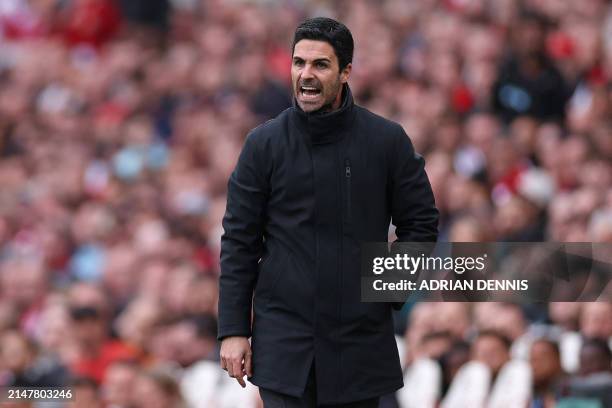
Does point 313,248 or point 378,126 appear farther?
point 378,126

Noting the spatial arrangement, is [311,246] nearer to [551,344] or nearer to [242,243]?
[242,243]

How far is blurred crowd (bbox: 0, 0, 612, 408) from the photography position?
8352 millimetres

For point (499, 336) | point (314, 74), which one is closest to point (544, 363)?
point (499, 336)

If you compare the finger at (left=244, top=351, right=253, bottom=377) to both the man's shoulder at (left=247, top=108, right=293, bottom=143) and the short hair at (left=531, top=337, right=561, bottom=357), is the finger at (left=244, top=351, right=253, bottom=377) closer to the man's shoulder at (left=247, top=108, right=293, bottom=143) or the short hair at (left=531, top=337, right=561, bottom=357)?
the man's shoulder at (left=247, top=108, right=293, bottom=143)

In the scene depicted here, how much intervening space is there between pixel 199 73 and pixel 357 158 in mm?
9071

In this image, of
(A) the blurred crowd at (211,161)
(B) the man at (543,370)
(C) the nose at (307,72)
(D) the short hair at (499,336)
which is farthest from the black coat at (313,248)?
(D) the short hair at (499,336)

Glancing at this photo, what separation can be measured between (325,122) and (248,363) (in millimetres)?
873

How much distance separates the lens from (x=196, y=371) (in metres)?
8.86

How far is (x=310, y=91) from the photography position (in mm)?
5051

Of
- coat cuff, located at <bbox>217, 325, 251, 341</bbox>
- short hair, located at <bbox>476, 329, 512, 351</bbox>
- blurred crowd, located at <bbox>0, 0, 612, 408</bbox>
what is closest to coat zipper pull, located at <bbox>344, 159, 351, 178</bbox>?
coat cuff, located at <bbox>217, 325, 251, 341</bbox>

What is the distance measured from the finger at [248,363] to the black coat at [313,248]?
0.03 meters

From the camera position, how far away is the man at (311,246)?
5.03 meters

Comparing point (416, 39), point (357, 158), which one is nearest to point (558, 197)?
point (416, 39)

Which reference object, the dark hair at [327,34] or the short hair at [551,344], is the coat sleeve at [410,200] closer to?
the dark hair at [327,34]
